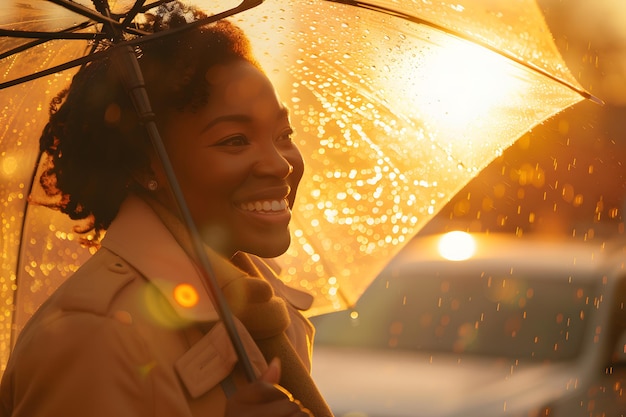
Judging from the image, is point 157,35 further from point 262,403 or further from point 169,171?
point 262,403

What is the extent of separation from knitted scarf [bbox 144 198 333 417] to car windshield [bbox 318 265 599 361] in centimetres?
348

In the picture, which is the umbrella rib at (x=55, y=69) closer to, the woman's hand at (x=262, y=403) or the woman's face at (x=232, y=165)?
the woman's face at (x=232, y=165)

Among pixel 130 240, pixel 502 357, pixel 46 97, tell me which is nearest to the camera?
pixel 130 240

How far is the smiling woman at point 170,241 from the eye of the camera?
199 cm

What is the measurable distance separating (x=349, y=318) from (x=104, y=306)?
14.5 feet

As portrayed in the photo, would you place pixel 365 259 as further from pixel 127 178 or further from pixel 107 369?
pixel 107 369

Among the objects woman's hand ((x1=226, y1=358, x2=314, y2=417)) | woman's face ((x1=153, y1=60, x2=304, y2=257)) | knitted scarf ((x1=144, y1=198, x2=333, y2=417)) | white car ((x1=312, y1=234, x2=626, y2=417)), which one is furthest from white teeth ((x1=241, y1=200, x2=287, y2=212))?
white car ((x1=312, y1=234, x2=626, y2=417))

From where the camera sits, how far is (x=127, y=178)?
2414mm

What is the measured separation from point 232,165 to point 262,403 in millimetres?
591

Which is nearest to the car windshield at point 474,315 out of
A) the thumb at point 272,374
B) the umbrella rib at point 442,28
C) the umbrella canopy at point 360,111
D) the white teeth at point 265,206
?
the umbrella canopy at point 360,111

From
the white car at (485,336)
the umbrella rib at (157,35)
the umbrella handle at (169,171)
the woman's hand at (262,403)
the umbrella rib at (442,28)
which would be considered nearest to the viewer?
the woman's hand at (262,403)

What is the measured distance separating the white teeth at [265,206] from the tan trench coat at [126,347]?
0.19 m

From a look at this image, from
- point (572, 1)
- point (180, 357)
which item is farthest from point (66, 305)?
point (572, 1)

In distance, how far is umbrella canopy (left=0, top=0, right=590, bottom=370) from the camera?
109 inches
